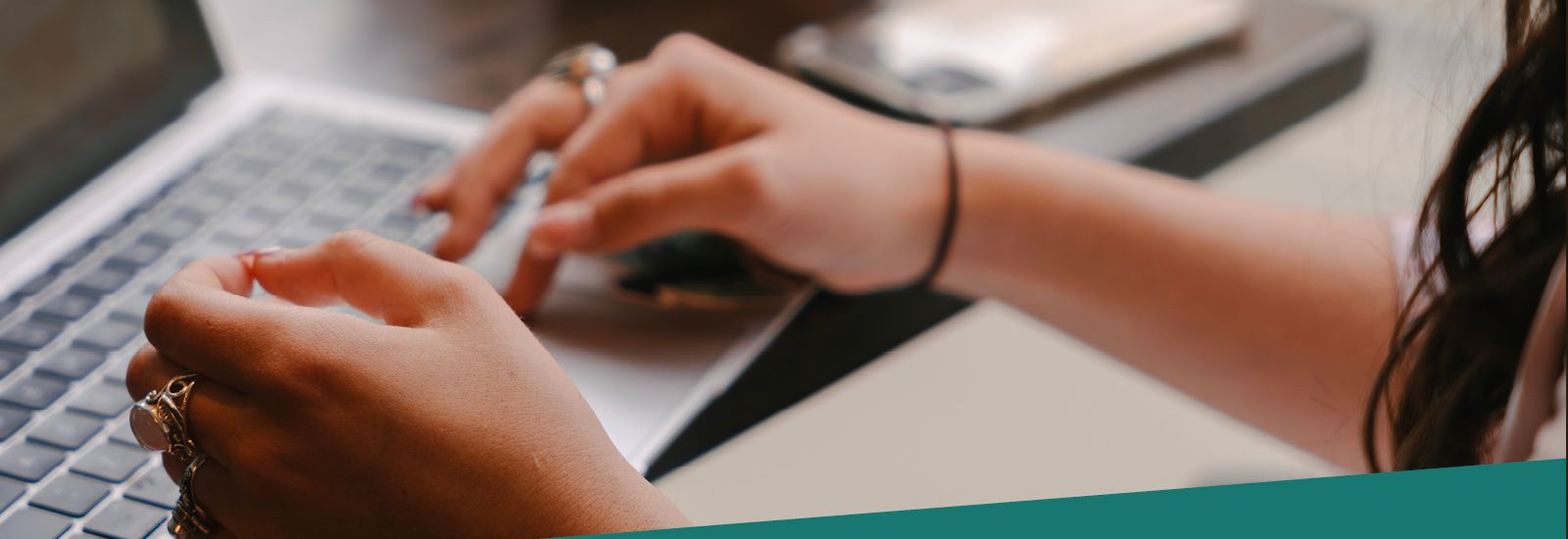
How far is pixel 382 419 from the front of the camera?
0.80 ft

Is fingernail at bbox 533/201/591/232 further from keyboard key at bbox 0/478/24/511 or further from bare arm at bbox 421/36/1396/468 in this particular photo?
keyboard key at bbox 0/478/24/511

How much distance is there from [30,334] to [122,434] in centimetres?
5

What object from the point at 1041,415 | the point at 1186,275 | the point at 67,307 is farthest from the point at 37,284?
the point at 1186,275

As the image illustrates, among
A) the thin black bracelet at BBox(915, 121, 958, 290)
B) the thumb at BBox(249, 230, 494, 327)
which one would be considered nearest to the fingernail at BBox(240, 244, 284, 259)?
the thumb at BBox(249, 230, 494, 327)

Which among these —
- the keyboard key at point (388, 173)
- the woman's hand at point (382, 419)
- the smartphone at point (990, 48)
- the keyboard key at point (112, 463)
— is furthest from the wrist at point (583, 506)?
the smartphone at point (990, 48)

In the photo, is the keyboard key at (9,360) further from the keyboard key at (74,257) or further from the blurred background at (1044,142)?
the blurred background at (1044,142)

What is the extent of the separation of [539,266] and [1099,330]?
9.3 inches

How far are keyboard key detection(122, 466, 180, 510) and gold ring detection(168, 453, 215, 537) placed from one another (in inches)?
0.7

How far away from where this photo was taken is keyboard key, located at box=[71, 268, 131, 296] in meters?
0.33

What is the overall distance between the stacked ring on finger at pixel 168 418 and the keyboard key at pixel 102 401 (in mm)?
56

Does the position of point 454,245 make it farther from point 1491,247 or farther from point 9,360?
point 1491,247

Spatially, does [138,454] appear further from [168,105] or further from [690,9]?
[690,9]

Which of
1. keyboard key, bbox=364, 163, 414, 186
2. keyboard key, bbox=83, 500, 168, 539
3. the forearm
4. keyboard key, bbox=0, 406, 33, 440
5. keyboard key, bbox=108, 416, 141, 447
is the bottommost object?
the forearm

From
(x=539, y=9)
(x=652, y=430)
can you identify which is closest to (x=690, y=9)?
(x=539, y=9)
